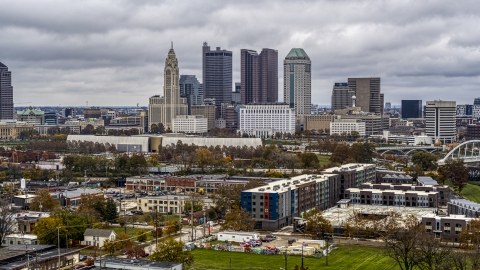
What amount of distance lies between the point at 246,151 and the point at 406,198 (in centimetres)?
3309

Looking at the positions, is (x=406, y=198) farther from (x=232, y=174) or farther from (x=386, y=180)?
(x=232, y=174)

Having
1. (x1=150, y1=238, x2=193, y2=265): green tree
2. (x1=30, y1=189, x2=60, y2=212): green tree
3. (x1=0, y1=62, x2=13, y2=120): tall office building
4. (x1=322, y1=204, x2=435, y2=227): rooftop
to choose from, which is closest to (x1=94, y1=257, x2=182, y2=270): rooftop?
(x1=150, y1=238, x2=193, y2=265): green tree

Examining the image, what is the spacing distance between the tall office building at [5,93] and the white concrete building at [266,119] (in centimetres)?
5764

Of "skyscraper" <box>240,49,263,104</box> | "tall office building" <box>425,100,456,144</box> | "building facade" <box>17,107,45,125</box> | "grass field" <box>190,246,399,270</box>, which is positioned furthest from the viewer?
"skyscraper" <box>240,49,263,104</box>

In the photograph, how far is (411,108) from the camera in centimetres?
18738

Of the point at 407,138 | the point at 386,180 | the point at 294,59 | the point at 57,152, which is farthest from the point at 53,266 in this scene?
the point at 294,59

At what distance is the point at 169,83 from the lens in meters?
115

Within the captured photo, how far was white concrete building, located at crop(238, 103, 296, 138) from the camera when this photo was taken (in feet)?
379

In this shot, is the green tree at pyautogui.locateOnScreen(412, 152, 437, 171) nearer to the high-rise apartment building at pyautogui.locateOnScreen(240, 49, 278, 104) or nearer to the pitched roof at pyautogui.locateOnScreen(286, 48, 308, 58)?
the pitched roof at pyautogui.locateOnScreen(286, 48, 308, 58)

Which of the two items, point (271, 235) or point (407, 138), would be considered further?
point (407, 138)

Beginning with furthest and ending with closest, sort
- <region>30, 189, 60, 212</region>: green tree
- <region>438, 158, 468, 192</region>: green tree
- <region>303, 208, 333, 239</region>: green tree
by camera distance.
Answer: <region>438, 158, 468, 192</region>: green tree < <region>30, 189, 60, 212</region>: green tree < <region>303, 208, 333, 239</region>: green tree

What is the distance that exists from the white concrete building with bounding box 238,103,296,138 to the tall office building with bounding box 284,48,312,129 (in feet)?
89.5

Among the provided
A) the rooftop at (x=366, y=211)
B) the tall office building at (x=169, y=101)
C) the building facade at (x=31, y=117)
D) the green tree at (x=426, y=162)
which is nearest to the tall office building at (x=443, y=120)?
the tall office building at (x=169, y=101)

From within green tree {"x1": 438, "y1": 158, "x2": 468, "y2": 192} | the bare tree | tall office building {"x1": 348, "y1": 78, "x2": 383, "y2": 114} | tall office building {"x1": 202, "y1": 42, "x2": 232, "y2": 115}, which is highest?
tall office building {"x1": 202, "y1": 42, "x2": 232, "y2": 115}
